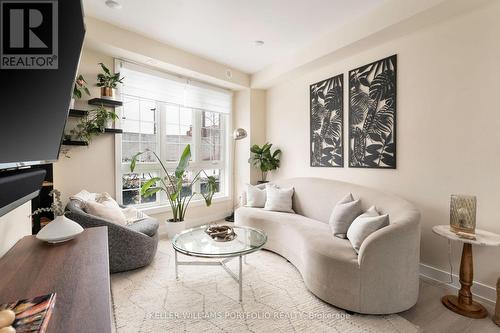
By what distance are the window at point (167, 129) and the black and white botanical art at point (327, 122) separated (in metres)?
1.88

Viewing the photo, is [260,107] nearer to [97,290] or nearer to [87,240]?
[87,240]

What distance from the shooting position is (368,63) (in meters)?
3.05

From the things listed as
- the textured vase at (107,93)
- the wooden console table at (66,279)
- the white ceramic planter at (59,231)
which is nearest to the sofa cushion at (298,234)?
the wooden console table at (66,279)

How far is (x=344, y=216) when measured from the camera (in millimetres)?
2525

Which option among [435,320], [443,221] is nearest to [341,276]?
[435,320]

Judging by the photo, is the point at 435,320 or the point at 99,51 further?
the point at 99,51

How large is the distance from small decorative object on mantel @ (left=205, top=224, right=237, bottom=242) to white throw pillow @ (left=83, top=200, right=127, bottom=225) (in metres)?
1.01

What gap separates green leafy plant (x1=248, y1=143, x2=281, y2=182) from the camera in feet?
14.3

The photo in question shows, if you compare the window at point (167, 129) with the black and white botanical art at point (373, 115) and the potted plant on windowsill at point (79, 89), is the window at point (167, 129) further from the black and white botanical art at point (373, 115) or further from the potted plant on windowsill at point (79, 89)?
the black and white botanical art at point (373, 115)

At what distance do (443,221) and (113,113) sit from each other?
4098 mm

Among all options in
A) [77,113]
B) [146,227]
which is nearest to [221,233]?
[146,227]

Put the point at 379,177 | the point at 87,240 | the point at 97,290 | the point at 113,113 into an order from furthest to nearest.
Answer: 1. the point at 113,113
2. the point at 379,177
3. the point at 87,240
4. the point at 97,290

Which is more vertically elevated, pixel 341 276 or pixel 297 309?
pixel 341 276

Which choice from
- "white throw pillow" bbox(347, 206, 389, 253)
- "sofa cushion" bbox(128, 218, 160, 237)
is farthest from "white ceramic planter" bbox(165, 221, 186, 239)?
"white throw pillow" bbox(347, 206, 389, 253)
